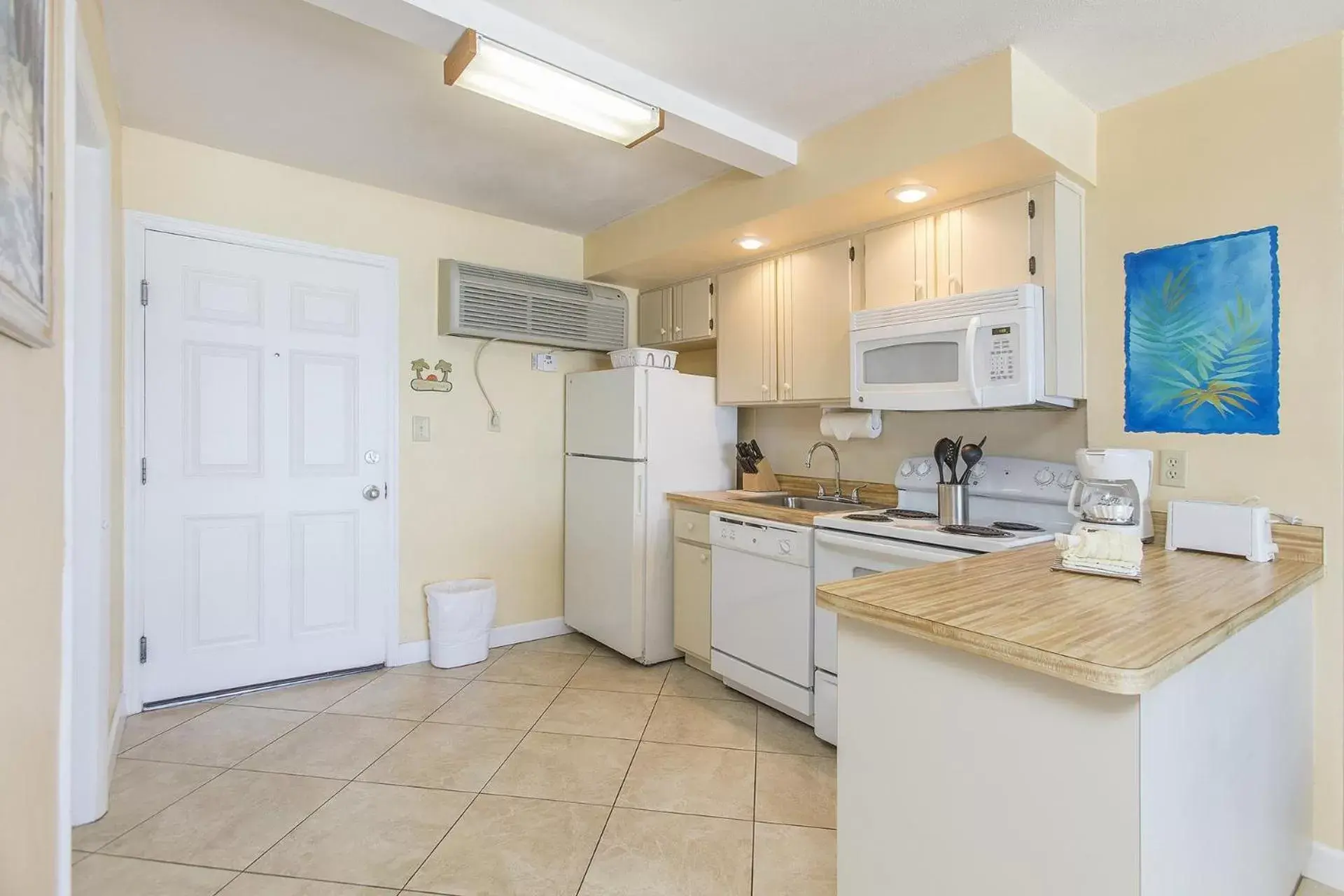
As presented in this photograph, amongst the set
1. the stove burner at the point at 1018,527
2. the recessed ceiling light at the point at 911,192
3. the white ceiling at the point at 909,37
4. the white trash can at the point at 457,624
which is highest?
the white ceiling at the point at 909,37

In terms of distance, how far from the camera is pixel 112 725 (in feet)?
7.77

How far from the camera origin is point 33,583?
99 centimetres

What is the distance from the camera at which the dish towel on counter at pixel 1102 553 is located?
1.56 metres

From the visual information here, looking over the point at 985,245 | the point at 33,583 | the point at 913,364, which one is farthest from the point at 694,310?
the point at 33,583

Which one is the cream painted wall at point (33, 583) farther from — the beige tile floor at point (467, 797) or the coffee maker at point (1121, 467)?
the coffee maker at point (1121, 467)

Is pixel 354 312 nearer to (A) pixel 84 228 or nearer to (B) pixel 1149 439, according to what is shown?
(A) pixel 84 228

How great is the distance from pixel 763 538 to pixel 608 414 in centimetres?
117

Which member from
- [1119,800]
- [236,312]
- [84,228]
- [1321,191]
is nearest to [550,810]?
[1119,800]

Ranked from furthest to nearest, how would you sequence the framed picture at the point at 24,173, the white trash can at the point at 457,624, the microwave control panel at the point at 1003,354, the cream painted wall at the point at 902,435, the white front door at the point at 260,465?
1. the white trash can at the point at 457,624
2. the white front door at the point at 260,465
3. the cream painted wall at the point at 902,435
4. the microwave control panel at the point at 1003,354
5. the framed picture at the point at 24,173

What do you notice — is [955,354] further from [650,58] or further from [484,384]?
[484,384]

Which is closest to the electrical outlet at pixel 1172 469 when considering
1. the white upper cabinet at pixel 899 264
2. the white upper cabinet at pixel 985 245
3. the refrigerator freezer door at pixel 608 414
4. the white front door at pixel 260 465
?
the white upper cabinet at pixel 985 245

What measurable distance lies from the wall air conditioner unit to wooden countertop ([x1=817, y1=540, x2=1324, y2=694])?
2535 mm

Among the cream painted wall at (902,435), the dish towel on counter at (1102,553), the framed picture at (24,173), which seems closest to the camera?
the framed picture at (24,173)

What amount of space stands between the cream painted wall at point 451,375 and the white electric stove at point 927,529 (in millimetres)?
1848
